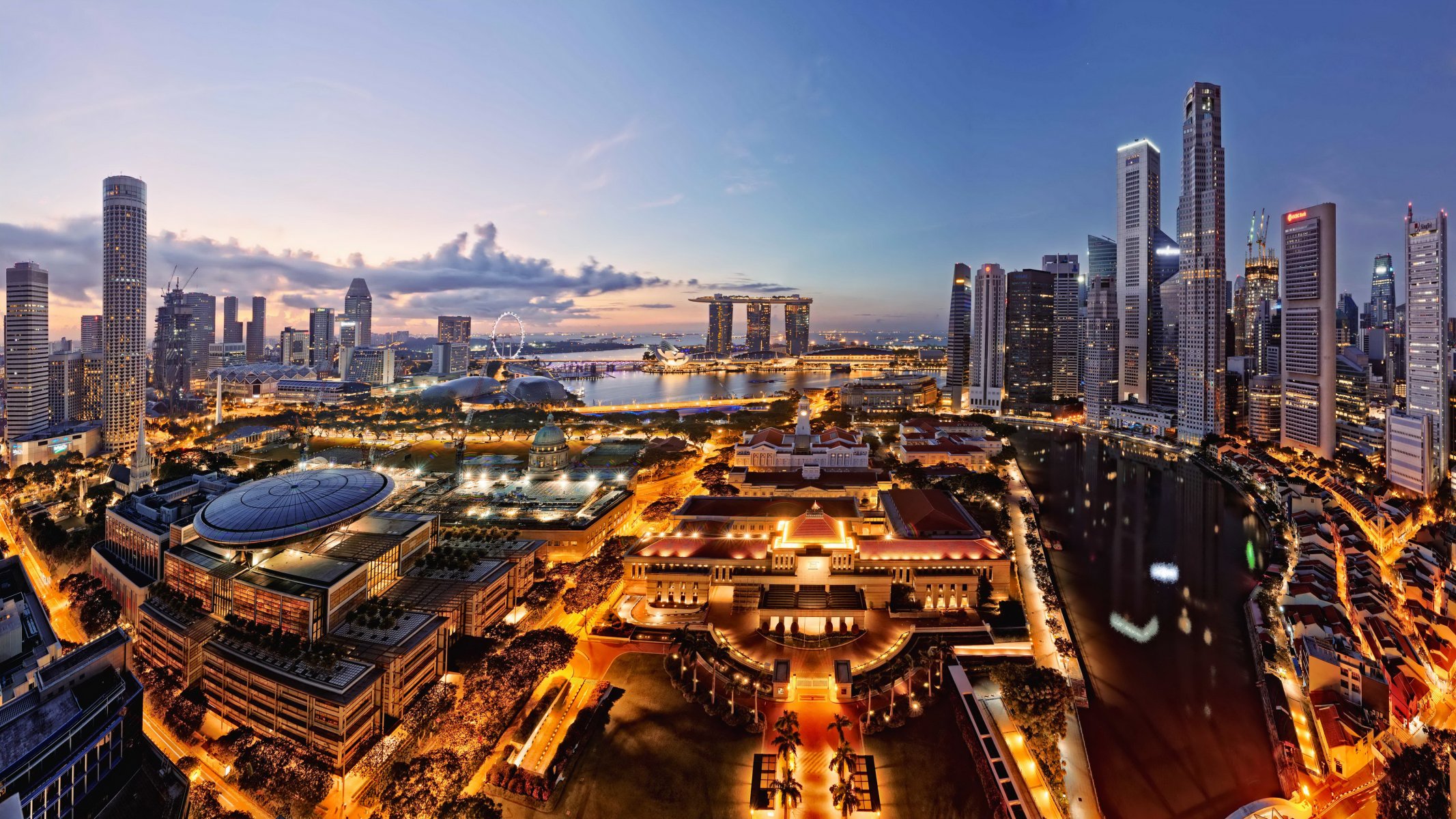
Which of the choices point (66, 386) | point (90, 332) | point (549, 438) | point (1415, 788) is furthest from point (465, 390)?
point (1415, 788)

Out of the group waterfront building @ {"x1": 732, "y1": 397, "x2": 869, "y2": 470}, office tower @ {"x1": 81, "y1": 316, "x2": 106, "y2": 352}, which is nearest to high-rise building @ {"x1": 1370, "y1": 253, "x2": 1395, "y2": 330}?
waterfront building @ {"x1": 732, "y1": 397, "x2": 869, "y2": 470}

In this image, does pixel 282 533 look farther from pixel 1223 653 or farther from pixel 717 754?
pixel 1223 653

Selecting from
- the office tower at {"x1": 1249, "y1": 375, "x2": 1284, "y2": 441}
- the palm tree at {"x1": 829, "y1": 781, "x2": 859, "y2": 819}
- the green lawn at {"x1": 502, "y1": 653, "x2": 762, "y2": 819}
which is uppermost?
the office tower at {"x1": 1249, "y1": 375, "x2": 1284, "y2": 441}

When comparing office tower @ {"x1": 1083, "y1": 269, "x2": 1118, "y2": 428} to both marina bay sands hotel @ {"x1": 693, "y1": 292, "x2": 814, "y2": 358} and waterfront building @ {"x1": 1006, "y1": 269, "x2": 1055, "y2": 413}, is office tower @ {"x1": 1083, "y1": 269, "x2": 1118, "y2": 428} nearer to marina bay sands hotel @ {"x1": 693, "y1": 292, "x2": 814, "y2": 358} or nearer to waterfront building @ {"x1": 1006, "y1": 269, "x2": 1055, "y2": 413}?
waterfront building @ {"x1": 1006, "y1": 269, "x2": 1055, "y2": 413}

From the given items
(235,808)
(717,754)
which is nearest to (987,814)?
(717,754)

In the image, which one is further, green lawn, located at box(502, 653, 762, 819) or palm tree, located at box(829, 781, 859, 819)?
green lawn, located at box(502, 653, 762, 819)

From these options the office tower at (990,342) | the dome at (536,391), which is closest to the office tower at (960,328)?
the office tower at (990,342)
